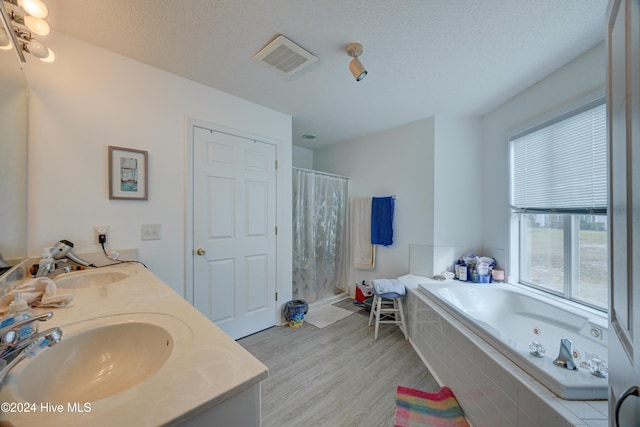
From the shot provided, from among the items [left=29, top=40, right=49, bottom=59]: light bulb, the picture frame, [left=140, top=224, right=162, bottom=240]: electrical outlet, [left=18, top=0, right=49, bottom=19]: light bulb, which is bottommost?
[left=140, top=224, right=162, bottom=240]: electrical outlet

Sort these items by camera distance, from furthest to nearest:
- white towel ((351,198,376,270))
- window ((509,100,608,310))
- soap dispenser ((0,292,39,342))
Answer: white towel ((351,198,376,270)) → window ((509,100,608,310)) → soap dispenser ((0,292,39,342))

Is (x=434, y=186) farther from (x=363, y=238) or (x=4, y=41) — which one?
(x=4, y=41)

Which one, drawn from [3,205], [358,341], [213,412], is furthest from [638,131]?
[358,341]

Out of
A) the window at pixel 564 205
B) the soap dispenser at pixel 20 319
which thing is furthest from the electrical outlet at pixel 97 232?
the window at pixel 564 205

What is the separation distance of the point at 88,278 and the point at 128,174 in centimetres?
72

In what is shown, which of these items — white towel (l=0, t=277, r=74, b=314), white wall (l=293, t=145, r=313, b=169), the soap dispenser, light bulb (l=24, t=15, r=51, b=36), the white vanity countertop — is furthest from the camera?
white wall (l=293, t=145, r=313, b=169)

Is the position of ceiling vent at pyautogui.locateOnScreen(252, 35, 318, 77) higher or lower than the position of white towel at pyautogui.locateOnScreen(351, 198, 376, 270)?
higher

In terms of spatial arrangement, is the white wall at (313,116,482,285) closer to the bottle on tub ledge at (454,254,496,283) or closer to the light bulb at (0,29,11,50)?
the bottle on tub ledge at (454,254,496,283)

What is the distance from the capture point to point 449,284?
232 centimetres

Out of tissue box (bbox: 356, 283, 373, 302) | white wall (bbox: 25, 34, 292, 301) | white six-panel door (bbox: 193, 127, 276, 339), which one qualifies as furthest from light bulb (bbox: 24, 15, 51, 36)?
tissue box (bbox: 356, 283, 373, 302)

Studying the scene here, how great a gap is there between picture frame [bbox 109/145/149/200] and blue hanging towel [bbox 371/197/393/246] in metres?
2.43

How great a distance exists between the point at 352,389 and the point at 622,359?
150cm

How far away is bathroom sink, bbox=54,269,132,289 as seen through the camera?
1281 millimetres

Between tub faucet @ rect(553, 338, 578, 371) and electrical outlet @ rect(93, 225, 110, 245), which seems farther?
electrical outlet @ rect(93, 225, 110, 245)
